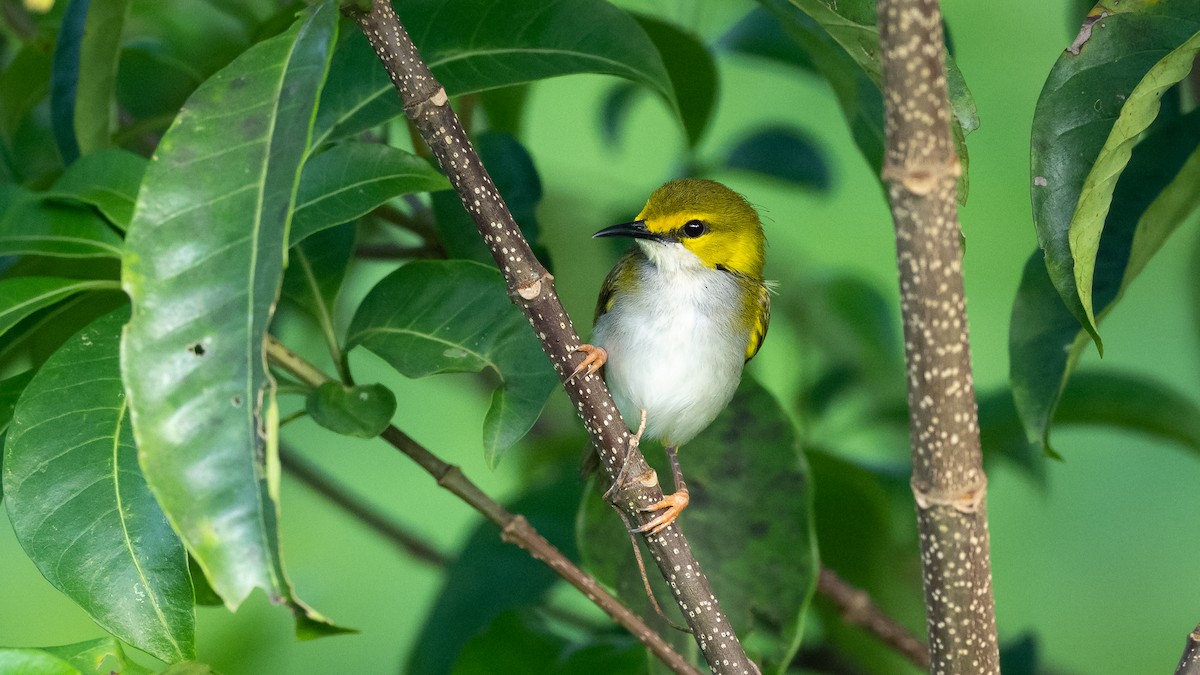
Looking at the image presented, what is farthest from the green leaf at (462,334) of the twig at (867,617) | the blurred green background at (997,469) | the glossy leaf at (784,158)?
the blurred green background at (997,469)

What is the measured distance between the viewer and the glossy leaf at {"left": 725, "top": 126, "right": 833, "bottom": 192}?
239cm

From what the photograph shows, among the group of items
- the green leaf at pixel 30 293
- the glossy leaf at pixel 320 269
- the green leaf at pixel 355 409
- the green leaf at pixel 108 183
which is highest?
the green leaf at pixel 108 183

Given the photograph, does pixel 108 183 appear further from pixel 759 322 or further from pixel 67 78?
pixel 759 322

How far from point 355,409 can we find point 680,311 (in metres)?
0.79

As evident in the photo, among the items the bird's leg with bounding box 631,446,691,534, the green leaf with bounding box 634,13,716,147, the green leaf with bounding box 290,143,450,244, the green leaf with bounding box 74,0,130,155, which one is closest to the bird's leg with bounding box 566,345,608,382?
the bird's leg with bounding box 631,446,691,534

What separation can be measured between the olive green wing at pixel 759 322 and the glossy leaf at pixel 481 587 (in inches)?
17.9

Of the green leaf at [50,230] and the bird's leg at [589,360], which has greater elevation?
the green leaf at [50,230]

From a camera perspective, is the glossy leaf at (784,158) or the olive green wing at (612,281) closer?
the olive green wing at (612,281)

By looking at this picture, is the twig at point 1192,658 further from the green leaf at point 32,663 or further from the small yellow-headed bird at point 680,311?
the green leaf at point 32,663

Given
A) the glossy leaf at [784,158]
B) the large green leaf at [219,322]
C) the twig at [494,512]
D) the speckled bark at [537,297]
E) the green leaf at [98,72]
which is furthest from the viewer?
the glossy leaf at [784,158]

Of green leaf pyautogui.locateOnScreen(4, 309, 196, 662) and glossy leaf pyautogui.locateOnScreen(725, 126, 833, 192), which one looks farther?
glossy leaf pyautogui.locateOnScreen(725, 126, 833, 192)

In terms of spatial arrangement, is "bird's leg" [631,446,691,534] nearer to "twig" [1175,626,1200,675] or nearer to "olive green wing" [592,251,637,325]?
"olive green wing" [592,251,637,325]

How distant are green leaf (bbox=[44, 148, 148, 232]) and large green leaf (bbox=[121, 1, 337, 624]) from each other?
0.47m

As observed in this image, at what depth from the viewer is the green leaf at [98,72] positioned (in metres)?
1.55
